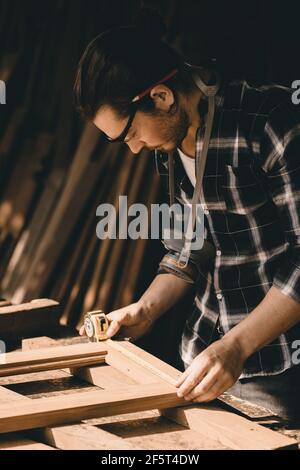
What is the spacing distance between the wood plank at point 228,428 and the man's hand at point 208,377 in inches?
1.6

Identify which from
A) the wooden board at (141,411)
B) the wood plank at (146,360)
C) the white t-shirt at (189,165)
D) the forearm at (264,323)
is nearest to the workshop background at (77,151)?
the white t-shirt at (189,165)

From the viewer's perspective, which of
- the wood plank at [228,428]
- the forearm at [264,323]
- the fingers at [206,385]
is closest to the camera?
the wood plank at [228,428]

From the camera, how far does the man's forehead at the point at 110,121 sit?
111 inches

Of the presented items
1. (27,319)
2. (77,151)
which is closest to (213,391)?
(27,319)

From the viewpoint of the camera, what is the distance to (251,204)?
2.94m

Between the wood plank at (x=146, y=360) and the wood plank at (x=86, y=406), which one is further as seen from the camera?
the wood plank at (x=146, y=360)

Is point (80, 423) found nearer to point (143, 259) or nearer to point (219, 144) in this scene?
point (219, 144)

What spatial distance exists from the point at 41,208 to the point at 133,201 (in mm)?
846

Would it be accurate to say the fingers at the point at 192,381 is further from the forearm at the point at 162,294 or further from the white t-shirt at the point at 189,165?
the white t-shirt at the point at 189,165

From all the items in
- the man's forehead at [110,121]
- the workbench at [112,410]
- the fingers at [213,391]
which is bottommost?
the workbench at [112,410]

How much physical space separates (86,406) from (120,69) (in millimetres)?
1058

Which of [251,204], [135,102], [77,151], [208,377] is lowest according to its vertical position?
[208,377]

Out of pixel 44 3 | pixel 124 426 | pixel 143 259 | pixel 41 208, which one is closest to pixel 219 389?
pixel 124 426

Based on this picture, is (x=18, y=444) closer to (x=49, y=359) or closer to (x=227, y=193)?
(x=49, y=359)
